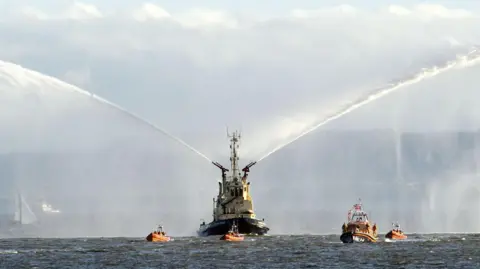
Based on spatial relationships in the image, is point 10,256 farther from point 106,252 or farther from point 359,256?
point 359,256

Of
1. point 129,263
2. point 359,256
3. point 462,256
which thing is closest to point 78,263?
point 129,263

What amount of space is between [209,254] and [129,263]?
1985 centimetres

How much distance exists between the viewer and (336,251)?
184m

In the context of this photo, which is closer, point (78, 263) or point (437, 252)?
point (78, 263)

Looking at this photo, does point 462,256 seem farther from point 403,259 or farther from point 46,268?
point 46,268

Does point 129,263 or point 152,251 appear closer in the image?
point 129,263

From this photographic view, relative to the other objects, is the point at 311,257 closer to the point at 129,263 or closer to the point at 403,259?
the point at 403,259

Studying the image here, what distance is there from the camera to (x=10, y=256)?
595 ft

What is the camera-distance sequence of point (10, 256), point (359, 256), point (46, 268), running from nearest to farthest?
point (46, 268)
point (359, 256)
point (10, 256)

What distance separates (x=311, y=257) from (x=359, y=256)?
6.50 meters

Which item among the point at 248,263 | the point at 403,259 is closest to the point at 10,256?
the point at 248,263

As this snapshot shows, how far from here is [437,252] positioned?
179 meters

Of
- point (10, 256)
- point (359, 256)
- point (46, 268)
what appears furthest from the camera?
point (10, 256)

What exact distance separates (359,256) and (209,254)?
22.4m
